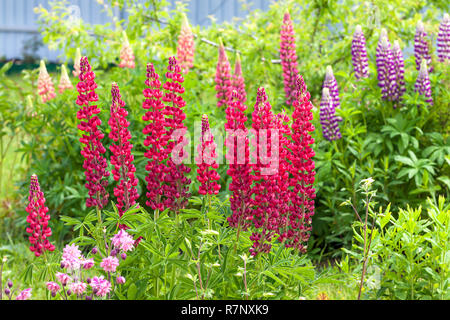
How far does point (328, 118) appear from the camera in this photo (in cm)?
432

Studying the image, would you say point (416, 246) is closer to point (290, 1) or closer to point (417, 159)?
point (417, 159)

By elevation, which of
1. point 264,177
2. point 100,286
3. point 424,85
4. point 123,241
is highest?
point 424,85

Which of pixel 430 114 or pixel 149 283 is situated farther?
pixel 430 114

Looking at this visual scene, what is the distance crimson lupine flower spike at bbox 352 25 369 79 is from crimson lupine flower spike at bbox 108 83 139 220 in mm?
2859

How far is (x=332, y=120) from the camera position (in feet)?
14.2

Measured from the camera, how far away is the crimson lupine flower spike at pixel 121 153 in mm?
2451

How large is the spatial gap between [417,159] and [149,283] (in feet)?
8.58

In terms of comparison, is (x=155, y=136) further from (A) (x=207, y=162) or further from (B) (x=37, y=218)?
(B) (x=37, y=218)

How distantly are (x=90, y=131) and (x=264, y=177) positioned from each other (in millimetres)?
758

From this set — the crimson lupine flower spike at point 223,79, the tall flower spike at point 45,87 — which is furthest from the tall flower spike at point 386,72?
the tall flower spike at point 45,87

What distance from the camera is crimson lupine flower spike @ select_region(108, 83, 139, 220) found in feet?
8.04

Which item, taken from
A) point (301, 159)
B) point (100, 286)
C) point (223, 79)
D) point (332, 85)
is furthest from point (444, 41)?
point (100, 286)

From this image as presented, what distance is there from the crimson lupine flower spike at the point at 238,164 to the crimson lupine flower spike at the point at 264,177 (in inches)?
1.3
